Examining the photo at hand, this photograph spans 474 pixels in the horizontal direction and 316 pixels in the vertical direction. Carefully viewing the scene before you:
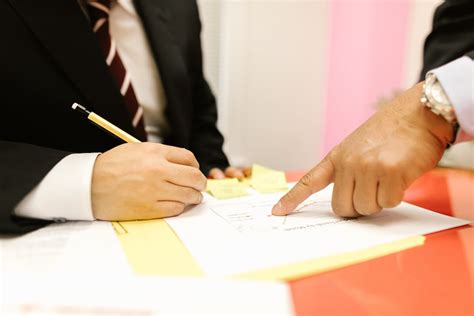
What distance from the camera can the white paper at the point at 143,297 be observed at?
0.94 feet

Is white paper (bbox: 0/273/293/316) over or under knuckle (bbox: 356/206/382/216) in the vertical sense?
over

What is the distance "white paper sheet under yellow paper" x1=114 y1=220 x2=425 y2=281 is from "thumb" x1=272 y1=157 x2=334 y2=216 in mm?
126

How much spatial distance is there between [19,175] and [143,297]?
0.89 ft

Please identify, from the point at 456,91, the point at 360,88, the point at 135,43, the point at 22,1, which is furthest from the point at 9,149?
the point at 360,88

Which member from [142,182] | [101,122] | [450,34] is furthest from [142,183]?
[450,34]

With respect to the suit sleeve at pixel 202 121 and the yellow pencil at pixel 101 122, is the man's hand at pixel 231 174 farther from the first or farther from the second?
the yellow pencil at pixel 101 122

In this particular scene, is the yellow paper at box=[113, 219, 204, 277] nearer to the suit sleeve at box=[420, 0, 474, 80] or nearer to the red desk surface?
the red desk surface

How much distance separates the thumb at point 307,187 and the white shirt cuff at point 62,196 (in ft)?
0.81

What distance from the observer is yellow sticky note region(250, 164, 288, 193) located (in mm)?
692

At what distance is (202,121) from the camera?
3.63 feet

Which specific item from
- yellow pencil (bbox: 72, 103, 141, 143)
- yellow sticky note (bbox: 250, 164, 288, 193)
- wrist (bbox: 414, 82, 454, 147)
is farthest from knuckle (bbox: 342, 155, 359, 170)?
yellow pencil (bbox: 72, 103, 141, 143)

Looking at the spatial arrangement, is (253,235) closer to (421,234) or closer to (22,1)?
(421,234)

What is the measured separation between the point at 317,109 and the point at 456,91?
1.18 metres

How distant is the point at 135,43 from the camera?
0.89 metres
